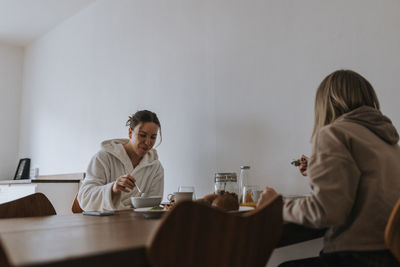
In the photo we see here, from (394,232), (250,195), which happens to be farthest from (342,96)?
(250,195)

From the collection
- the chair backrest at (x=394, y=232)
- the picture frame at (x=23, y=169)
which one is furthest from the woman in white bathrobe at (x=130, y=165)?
the picture frame at (x=23, y=169)

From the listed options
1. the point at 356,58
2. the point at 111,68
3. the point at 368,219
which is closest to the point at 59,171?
the point at 111,68

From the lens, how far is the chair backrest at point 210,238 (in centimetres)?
68

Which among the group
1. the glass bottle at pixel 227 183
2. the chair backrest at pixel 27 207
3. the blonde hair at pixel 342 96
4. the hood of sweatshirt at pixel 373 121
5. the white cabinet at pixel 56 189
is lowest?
the white cabinet at pixel 56 189

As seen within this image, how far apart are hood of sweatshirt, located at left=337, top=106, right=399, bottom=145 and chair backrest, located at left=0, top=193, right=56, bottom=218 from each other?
49.5 inches

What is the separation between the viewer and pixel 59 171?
3928 mm

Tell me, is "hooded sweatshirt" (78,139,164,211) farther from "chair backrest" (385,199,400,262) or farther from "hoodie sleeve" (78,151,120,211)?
"chair backrest" (385,199,400,262)

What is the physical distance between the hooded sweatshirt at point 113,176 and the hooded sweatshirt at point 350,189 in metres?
1.10

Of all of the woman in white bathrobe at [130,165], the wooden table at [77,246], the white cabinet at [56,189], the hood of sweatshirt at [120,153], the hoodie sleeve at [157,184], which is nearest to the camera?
the wooden table at [77,246]

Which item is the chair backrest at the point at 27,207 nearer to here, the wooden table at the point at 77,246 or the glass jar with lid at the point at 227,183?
the wooden table at the point at 77,246

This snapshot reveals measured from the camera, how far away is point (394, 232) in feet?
3.01

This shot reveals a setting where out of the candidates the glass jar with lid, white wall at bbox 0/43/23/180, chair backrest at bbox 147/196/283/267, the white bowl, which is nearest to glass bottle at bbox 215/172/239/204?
the glass jar with lid

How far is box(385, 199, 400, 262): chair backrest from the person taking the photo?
2.96 feet

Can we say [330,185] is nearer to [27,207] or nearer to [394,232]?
[394,232]
